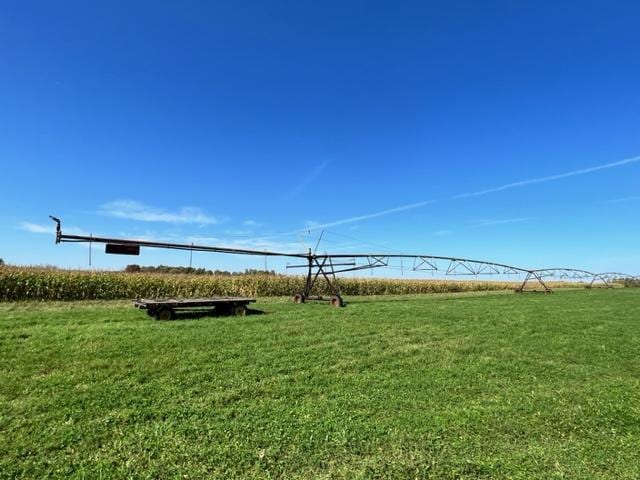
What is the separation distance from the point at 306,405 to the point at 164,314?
6.95 m

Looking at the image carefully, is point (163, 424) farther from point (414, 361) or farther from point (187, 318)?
point (187, 318)

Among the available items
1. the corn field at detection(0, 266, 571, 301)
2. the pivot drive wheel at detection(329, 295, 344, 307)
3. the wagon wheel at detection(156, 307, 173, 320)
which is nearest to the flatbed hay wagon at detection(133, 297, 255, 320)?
the wagon wheel at detection(156, 307, 173, 320)

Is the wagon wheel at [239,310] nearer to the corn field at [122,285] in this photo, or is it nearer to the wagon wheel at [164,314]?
the wagon wheel at [164,314]

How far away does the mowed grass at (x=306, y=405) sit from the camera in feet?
11.8

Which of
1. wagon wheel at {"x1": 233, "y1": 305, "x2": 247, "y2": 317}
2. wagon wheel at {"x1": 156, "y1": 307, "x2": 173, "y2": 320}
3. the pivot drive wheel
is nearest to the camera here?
wagon wheel at {"x1": 156, "y1": 307, "x2": 173, "y2": 320}

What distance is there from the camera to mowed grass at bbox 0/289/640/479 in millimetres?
3594

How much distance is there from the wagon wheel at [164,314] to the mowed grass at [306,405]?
157 cm

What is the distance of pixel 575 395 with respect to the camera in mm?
5578

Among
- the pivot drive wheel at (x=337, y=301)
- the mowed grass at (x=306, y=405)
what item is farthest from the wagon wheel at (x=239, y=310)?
the pivot drive wheel at (x=337, y=301)

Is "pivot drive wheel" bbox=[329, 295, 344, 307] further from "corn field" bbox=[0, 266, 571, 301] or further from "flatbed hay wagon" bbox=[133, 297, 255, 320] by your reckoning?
"corn field" bbox=[0, 266, 571, 301]

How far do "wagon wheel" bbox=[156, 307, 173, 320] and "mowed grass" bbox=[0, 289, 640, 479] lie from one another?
157 centimetres

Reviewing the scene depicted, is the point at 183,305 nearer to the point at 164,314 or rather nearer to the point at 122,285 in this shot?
the point at 164,314

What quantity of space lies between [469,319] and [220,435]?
990 cm

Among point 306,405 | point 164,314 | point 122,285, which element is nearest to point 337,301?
point 164,314
